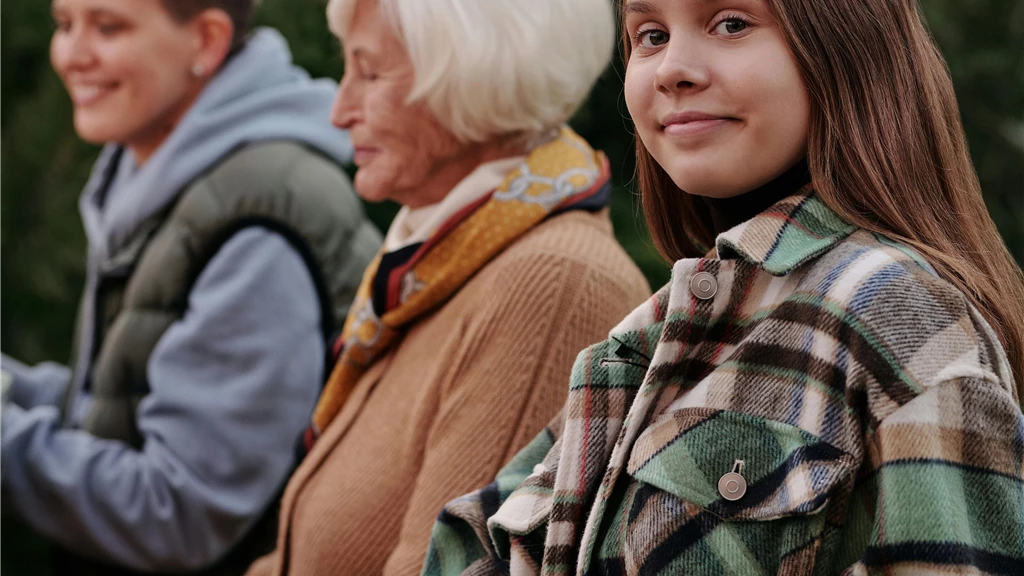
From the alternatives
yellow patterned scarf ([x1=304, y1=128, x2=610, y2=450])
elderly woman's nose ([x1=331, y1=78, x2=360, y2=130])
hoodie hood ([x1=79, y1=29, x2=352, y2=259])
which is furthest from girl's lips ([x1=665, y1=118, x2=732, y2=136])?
hoodie hood ([x1=79, y1=29, x2=352, y2=259])

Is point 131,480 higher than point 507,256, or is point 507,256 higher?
point 507,256

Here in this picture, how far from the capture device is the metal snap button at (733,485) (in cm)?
125

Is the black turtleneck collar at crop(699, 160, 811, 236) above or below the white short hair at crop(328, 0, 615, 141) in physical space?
above

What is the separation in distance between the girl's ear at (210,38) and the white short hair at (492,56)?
3.36 ft

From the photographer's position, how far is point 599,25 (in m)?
2.36

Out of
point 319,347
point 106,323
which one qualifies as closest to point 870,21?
point 319,347

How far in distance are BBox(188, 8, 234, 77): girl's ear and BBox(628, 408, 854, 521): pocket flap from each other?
2259 millimetres

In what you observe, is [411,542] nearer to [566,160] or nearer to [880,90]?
[566,160]

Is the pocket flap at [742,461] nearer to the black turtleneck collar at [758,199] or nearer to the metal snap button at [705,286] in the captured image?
the metal snap button at [705,286]

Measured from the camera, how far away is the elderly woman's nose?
238 centimetres

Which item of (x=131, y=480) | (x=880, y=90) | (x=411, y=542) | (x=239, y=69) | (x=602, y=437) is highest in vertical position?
(x=880, y=90)

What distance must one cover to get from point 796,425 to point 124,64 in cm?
245

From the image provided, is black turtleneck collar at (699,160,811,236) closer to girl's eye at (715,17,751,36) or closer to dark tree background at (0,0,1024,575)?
girl's eye at (715,17,751,36)

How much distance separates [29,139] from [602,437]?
10.2 feet
